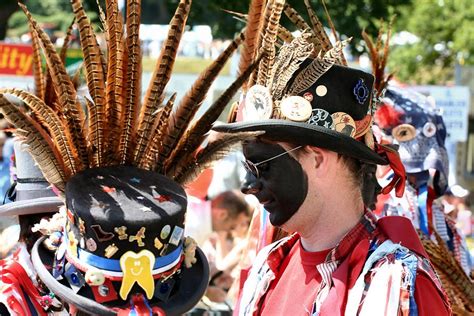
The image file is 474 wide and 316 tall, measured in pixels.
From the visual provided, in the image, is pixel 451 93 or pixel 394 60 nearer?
pixel 451 93

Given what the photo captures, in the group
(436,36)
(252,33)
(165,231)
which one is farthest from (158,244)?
(436,36)

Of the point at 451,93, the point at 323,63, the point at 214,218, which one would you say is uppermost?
the point at 323,63

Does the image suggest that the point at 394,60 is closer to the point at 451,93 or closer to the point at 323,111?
the point at 451,93

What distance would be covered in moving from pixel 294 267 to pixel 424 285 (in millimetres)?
504

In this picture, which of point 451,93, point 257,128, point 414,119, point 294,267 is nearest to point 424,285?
point 294,267

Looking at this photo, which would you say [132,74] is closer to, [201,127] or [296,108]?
[201,127]

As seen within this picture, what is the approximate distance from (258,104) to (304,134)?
0.21 meters

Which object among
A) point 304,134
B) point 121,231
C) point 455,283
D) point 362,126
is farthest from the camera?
point 455,283

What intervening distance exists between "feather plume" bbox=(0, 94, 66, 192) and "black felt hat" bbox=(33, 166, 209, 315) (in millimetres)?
69

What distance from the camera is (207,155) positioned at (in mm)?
2580

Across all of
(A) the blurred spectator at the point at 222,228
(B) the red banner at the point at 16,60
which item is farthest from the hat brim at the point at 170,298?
(B) the red banner at the point at 16,60

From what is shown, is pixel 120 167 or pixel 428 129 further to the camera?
pixel 428 129

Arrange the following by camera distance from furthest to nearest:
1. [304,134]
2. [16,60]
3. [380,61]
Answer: [16,60], [380,61], [304,134]

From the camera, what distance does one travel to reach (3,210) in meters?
2.80
